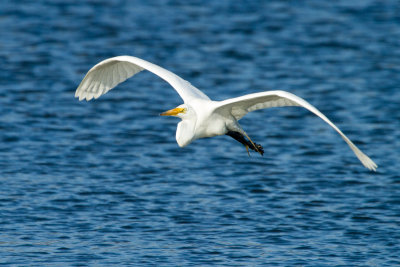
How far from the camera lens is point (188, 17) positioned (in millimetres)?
25594

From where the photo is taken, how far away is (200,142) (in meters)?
16.3

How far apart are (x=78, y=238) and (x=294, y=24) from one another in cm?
1462

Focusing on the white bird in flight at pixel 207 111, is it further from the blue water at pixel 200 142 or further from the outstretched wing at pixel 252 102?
the blue water at pixel 200 142

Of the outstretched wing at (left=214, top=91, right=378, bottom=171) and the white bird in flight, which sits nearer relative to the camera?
the outstretched wing at (left=214, top=91, right=378, bottom=171)

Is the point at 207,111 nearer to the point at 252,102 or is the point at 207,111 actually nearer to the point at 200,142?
the point at 252,102

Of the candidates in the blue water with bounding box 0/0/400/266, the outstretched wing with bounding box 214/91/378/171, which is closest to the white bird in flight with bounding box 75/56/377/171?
the outstretched wing with bounding box 214/91/378/171

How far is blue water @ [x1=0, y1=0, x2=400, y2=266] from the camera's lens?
459 inches

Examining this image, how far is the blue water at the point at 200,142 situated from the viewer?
11.6 metres

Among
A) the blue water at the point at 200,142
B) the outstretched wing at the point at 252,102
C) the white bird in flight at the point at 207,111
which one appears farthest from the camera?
the blue water at the point at 200,142

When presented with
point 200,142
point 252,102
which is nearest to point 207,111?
point 252,102

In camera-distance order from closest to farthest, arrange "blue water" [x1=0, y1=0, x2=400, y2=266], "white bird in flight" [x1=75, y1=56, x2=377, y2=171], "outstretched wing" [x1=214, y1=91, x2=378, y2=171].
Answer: "outstretched wing" [x1=214, y1=91, x2=378, y2=171]
"white bird in flight" [x1=75, y1=56, x2=377, y2=171]
"blue water" [x1=0, y1=0, x2=400, y2=266]

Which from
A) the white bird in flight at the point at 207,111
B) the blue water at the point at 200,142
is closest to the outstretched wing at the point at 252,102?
the white bird in flight at the point at 207,111

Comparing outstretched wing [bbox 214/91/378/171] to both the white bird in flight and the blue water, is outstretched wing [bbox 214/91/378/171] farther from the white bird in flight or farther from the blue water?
the blue water

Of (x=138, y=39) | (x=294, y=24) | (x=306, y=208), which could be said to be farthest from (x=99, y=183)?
(x=294, y=24)
